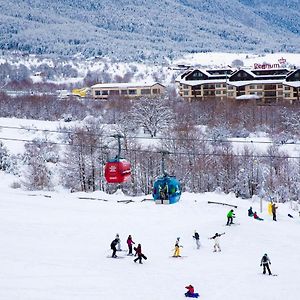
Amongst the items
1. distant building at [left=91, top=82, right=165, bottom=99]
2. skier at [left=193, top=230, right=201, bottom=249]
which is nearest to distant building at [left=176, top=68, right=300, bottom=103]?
distant building at [left=91, top=82, right=165, bottom=99]

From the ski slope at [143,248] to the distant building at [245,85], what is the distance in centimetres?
5455

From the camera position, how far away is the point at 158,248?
68.0 feet

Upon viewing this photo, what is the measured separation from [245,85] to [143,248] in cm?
6546

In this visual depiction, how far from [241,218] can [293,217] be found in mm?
3123

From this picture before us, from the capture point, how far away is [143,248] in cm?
2061

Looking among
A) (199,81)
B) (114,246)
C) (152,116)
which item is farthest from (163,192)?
(199,81)

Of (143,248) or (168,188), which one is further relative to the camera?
(168,188)

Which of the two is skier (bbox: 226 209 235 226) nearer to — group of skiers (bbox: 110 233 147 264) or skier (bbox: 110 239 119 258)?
group of skiers (bbox: 110 233 147 264)

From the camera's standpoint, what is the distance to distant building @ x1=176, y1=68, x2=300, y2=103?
80.8 metres

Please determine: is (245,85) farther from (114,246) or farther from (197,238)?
(114,246)

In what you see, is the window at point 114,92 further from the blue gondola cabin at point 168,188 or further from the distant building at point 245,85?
the blue gondola cabin at point 168,188

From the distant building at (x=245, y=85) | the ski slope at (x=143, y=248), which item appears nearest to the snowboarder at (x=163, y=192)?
the ski slope at (x=143, y=248)

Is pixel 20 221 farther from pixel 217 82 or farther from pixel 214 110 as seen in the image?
pixel 217 82

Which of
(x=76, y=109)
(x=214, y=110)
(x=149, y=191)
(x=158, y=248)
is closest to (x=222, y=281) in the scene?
(x=158, y=248)
